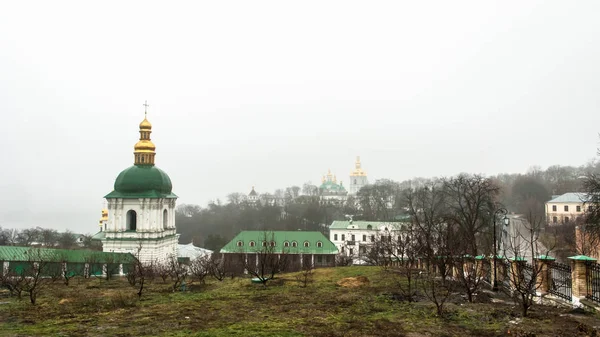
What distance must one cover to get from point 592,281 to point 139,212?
33.1m

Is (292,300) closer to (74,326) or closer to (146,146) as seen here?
(74,326)

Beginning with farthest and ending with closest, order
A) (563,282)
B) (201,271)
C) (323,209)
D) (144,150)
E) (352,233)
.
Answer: (323,209), (352,233), (144,150), (201,271), (563,282)

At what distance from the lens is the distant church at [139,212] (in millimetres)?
36625

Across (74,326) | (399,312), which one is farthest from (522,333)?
(74,326)

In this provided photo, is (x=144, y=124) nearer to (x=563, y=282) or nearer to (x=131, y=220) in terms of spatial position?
(x=131, y=220)

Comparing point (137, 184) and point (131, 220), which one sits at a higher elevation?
point (137, 184)

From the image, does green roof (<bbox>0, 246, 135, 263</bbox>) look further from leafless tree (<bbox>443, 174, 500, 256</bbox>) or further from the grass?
leafless tree (<bbox>443, 174, 500, 256</bbox>)

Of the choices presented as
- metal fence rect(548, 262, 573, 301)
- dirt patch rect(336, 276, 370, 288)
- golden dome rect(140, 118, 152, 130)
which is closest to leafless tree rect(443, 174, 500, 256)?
dirt patch rect(336, 276, 370, 288)

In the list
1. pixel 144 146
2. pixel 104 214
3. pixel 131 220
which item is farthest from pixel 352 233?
pixel 104 214

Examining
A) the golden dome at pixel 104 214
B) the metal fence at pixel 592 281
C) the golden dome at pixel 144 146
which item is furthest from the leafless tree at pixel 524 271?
the golden dome at pixel 104 214

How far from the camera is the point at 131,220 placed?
124ft

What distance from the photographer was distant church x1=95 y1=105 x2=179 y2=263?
36625 millimetres

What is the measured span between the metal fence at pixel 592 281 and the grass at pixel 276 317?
2.41ft

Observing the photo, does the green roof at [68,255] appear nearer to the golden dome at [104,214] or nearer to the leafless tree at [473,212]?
the leafless tree at [473,212]
